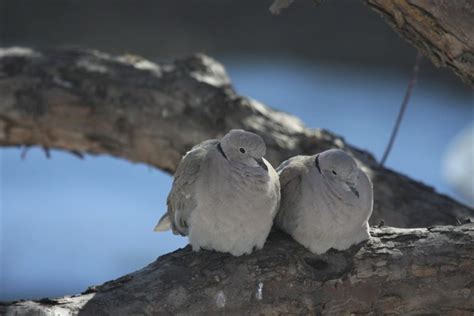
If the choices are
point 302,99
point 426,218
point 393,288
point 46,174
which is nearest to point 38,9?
point 46,174

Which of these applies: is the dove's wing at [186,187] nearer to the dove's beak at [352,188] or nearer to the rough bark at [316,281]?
the rough bark at [316,281]

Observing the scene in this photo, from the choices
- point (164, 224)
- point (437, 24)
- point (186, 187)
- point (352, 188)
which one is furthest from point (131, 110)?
point (437, 24)

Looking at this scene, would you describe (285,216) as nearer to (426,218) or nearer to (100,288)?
(100,288)

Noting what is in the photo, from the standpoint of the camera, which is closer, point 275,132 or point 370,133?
point 275,132

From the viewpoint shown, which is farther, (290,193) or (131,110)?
(131,110)

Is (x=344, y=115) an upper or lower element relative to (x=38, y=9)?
lower

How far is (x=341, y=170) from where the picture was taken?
7.64 ft

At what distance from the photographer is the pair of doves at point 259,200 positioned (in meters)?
2.27

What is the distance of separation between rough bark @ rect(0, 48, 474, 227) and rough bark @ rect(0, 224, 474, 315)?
0.83 m

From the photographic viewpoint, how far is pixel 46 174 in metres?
6.55

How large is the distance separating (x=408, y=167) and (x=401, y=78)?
28.4 inches

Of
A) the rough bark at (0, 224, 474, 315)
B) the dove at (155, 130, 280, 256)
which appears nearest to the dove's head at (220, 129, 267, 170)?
the dove at (155, 130, 280, 256)

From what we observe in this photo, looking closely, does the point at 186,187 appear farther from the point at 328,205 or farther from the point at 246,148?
the point at 328,205

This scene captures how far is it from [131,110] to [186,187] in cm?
103
